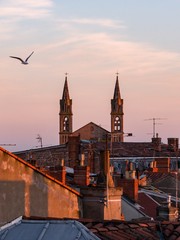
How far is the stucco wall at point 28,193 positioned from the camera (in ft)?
91.2

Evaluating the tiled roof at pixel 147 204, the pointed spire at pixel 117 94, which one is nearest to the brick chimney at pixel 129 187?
the tiled roof at pixel 147 204

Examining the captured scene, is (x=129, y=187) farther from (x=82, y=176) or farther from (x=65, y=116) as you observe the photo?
(x=65, y=116)

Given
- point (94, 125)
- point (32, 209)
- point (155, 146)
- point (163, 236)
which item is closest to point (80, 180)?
point (32, 209)

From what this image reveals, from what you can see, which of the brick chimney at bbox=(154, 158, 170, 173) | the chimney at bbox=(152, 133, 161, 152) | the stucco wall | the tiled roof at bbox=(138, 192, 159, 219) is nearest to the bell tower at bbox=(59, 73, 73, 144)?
the chimney at bbox=(152, 133, 161, 152)

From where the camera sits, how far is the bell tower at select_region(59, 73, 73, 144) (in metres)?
151

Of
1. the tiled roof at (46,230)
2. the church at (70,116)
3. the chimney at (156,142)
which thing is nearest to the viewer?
the tiled roof at (46,230)

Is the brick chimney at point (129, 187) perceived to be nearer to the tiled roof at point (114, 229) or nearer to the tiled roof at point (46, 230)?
the tiled roof at point (114, 229)

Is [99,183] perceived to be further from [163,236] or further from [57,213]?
[163,236]

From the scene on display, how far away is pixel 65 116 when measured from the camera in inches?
6467

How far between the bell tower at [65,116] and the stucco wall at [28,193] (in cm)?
11930

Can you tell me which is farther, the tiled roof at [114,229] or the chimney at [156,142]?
the chimney at [156,142]

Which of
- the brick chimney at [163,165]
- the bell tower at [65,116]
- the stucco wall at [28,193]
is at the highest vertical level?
the bell tower at [65,116]

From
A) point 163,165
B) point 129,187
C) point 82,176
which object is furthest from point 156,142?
point 82,176

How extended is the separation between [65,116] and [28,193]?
13583 cm
